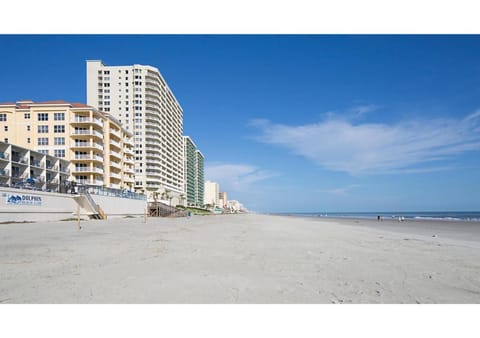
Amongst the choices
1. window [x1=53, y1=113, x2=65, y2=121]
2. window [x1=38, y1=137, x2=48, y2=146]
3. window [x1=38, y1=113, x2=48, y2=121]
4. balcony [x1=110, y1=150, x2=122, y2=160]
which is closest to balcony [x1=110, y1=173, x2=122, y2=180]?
balcony [x1=110, y1=150, x2=122, y2=160]

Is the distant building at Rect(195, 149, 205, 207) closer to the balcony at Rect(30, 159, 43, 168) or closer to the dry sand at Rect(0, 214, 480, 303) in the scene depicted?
the balcony at Rect(30, 159, 43, 168)

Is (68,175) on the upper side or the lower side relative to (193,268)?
upper

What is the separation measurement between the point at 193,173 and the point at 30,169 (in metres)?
107

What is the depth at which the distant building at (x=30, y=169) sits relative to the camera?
33281 millimetres

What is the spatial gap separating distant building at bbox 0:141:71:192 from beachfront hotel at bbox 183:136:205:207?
3213 inches

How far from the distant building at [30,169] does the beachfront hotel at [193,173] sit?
268ft

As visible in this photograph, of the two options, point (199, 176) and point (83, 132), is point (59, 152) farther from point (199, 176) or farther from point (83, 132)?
point (199, 176)

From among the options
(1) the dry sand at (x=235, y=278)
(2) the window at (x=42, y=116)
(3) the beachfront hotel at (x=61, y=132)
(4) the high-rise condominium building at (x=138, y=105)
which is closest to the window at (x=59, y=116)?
(3) the beachfront hotel at (x=61, y=132)

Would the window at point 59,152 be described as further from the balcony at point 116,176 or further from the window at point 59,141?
the balcony at point 116,176
